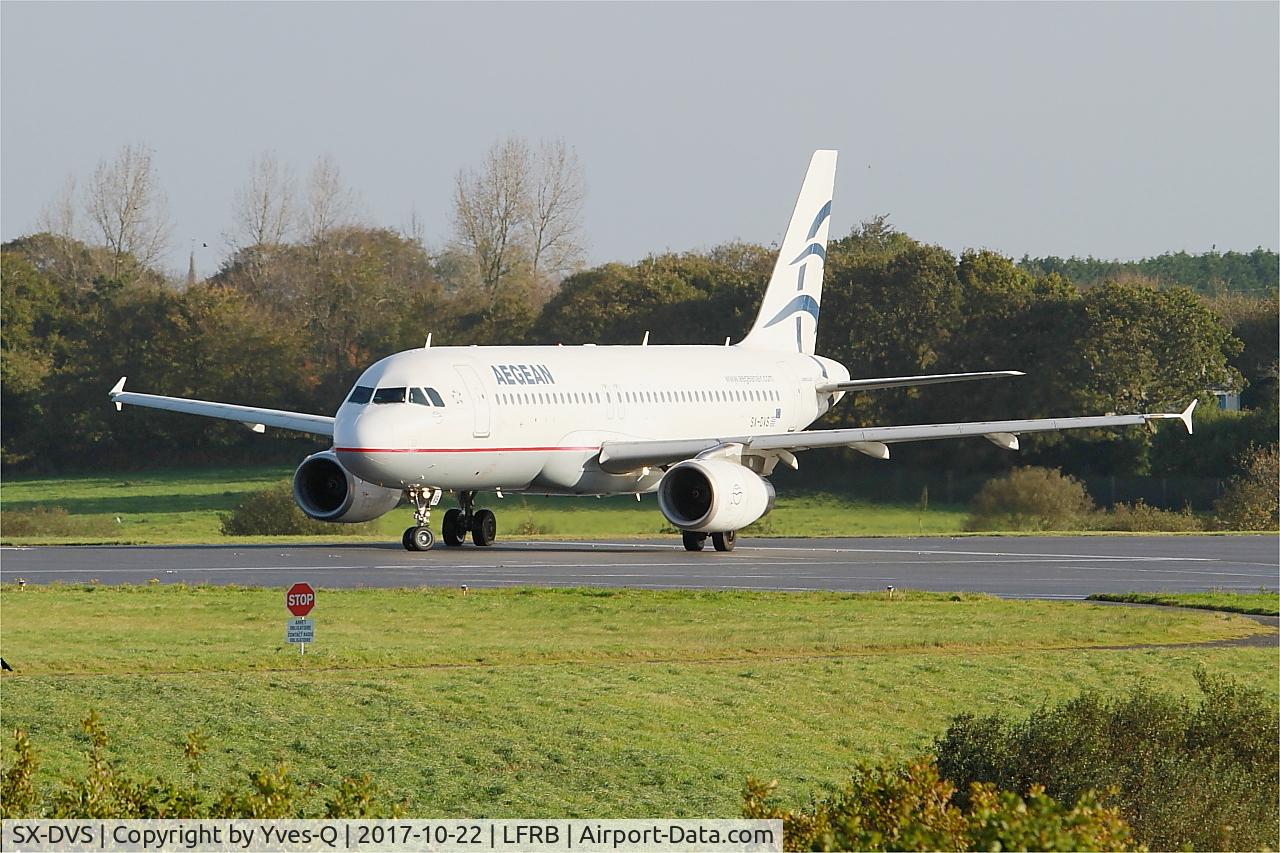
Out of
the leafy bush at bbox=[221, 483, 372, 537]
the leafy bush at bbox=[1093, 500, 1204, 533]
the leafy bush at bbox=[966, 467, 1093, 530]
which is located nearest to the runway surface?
the leafy bush at bbox=[1093, 500, 1204, 533]

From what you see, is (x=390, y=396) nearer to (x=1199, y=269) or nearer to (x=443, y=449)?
(x=443, y=449)

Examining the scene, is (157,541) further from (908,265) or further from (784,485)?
(908,265)

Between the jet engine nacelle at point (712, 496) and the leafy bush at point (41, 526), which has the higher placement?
the jet engine nacelle at point (712, 496)

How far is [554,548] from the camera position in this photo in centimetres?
4028

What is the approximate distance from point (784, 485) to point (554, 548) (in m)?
22.3

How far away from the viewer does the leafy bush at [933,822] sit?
7656 mm

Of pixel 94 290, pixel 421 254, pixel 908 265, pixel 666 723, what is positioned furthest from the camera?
pixel 421 254

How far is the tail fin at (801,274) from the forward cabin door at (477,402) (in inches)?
500

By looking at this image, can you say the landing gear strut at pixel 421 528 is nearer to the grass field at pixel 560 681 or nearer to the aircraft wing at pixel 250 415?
the aircraft wing at pixel 250 415

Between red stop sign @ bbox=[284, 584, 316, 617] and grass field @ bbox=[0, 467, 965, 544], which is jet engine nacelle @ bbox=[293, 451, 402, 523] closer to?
grass field @ bbox=[0, 467, 965, 544]

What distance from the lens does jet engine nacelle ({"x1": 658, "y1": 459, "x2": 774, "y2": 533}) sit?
3597cm

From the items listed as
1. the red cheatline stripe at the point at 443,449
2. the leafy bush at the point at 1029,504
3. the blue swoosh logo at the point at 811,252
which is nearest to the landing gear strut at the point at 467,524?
the red cheatline stripe at the point at 443,449

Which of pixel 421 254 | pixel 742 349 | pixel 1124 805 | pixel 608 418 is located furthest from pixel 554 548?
pixel 421 254

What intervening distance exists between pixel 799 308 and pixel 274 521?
48.9 feet
